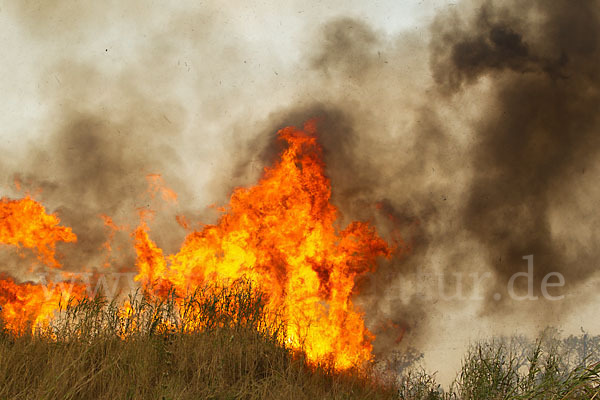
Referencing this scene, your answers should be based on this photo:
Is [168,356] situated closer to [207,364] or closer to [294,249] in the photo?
[207,364]

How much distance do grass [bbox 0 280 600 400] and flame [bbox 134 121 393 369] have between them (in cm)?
297

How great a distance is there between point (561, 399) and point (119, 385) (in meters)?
4.39

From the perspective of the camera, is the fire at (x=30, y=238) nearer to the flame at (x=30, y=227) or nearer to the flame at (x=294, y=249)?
the flame at (x=30, y=227)

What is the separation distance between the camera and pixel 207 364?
5.77 metres

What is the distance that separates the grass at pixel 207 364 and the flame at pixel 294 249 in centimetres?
297

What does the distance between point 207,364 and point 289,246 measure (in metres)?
5.96

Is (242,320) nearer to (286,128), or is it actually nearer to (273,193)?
(273,193)

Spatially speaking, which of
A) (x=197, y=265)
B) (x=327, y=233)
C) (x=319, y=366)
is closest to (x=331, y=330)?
(x=327, y=233)

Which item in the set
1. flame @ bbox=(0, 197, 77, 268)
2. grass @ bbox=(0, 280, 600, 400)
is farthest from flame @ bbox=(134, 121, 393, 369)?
grass @ bbox=(0, 280, 600, 400)

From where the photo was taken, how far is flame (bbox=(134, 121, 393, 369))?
10898 mm

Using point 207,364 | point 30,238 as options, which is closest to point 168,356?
point 207,364

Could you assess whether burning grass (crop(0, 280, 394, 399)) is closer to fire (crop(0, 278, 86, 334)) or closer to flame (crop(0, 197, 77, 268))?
fire (crop(0, 278, 86, 334))

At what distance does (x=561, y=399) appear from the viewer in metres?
4.41

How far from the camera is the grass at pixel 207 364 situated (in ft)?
15.4
